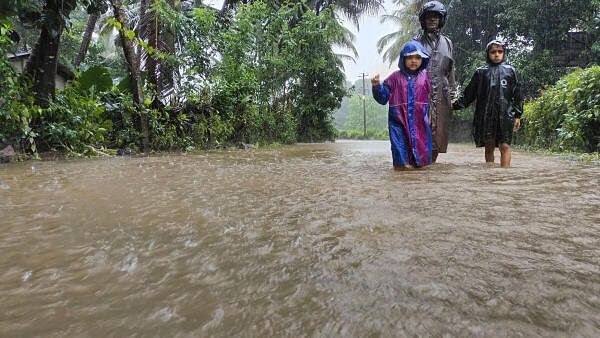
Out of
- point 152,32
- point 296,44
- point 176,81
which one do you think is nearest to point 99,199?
point 176,81

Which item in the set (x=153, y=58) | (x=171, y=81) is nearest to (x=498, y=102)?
(x=171, y=81)

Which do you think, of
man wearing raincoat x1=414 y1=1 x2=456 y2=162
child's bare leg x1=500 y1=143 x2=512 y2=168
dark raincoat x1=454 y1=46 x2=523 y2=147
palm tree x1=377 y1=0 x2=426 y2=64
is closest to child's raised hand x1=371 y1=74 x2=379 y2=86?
man wearing raincoat x1=414 y1=1 x2=456 y2=162

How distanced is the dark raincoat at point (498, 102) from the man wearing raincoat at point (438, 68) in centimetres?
37

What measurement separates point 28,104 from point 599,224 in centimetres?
615

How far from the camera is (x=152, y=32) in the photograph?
9.54 meters

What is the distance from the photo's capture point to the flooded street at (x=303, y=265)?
36.3 inches

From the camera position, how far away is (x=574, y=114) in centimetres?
701

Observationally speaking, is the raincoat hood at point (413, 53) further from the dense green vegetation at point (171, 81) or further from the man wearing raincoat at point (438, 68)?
the dense green vegetation at point (171, 81)

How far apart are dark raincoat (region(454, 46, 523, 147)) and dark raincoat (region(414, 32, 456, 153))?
363 mm

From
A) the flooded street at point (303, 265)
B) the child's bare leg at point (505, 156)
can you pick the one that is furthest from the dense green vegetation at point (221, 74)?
the flooded street at point (303, 265)

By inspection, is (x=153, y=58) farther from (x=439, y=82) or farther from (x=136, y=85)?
(x=439, y=82)

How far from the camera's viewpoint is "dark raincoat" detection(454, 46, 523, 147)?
4.61 meters

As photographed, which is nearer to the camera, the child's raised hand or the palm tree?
the child's raised hand

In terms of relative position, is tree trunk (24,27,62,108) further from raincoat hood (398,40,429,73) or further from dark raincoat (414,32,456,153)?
dark raincoat (414,32,456,153)
